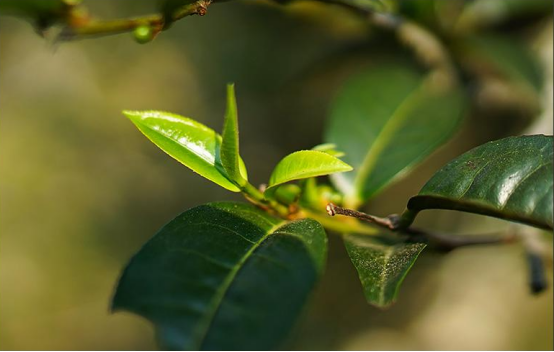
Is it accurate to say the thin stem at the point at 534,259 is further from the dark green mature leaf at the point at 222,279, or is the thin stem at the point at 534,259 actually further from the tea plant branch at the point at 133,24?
the tea plant branch at the point at 133,24

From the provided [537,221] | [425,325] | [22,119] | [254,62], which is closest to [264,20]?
[254,62]

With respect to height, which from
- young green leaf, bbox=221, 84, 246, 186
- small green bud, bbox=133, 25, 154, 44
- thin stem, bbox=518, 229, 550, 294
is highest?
small green bud, bbox=133, 25, 154, 44

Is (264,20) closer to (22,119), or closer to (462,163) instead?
(22,119)

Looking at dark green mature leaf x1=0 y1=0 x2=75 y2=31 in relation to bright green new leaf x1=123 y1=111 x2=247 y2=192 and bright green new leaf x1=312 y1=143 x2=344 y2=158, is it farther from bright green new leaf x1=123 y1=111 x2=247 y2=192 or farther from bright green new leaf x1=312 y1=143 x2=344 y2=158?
bright green new leaf x1=312 y1=143 x2=344 y2=158

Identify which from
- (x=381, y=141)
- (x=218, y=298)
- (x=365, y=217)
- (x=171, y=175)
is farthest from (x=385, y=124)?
(x=171, y=175)

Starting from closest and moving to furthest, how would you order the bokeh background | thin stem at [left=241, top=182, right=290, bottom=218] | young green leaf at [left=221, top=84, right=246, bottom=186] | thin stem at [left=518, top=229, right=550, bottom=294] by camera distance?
young green leaf at [left=221, top=84, right=246, bottom=186] → thin stem at [left=241, top=182, right=290, bottom=218] → thin stem at [left=518, top=229, right=550, bottom=294] → the bokeh background

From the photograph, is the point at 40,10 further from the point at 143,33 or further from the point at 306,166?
the point at 306,166

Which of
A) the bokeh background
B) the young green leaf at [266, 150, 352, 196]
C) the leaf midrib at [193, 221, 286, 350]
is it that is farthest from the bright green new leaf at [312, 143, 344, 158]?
the bokeh background
